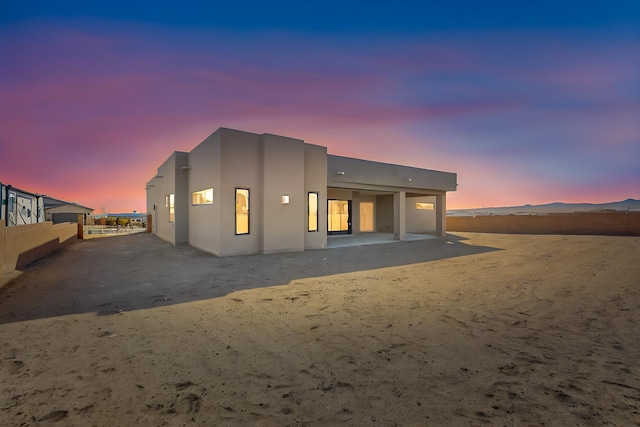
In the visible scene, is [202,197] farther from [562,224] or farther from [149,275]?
[562,224]

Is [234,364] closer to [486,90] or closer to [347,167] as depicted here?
[347,167]

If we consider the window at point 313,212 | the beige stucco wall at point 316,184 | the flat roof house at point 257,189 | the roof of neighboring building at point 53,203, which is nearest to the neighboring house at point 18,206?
the flat roof house at point 257,189

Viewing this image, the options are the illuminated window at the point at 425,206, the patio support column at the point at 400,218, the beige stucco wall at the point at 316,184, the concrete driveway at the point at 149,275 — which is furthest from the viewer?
the illuminated window at the point at 425,206

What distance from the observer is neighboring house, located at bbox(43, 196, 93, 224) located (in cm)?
3353

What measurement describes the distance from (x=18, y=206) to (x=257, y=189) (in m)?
21.1

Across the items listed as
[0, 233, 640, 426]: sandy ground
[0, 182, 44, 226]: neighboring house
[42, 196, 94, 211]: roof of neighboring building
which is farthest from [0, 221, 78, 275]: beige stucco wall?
[42, 196, 94, 211]: roof of neighboring building

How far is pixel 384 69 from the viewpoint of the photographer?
38.7 feet

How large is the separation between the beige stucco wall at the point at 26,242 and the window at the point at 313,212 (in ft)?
31.5

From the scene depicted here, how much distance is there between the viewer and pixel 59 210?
35.1 m

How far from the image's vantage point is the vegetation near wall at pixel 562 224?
20.2 meters

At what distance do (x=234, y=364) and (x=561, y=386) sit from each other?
3117 mm

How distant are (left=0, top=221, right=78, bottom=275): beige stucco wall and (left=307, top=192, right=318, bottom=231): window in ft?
31.5

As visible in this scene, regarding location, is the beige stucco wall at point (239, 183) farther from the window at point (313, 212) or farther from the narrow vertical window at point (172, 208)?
the narrow vertical window at point (172, 208)

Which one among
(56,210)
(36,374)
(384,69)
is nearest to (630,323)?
(36,374)
